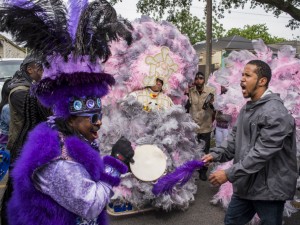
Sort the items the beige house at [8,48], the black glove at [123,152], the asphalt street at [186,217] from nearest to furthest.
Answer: the black glove at [123,152], the beige house at [8,48], the asphalt street at [186,217]

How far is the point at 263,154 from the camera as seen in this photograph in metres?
2.38

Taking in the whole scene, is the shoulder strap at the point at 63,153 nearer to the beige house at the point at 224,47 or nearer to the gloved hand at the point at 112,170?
the gloved hand at the point at 112,170

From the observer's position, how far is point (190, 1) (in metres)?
12.4

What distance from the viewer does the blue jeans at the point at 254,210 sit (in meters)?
2.54

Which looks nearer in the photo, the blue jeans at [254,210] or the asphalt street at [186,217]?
the blue jeans at [254,210]

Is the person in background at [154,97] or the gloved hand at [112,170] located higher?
the person in background at [154,97]

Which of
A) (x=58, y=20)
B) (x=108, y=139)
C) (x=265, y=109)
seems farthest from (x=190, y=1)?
(x=58, y=20)

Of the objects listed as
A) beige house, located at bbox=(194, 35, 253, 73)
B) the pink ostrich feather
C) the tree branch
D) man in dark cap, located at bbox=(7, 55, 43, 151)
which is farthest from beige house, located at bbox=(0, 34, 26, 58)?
beige house, located at bbox=(194, 35, 253, 73)

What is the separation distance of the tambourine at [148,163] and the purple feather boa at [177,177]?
10 cm

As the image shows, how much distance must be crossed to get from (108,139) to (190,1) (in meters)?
9.39

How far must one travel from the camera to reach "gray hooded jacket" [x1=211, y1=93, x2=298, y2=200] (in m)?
2.40

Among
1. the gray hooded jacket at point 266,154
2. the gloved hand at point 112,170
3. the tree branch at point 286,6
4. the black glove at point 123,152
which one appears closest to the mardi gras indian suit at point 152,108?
the gray hooded jacket at point 266,154

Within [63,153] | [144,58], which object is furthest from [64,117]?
[144,58]

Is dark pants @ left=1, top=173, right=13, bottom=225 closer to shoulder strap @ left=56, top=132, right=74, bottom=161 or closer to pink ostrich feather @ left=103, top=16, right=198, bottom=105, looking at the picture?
shoulder strap @ left=56, top=132, right=74, bottom=161
